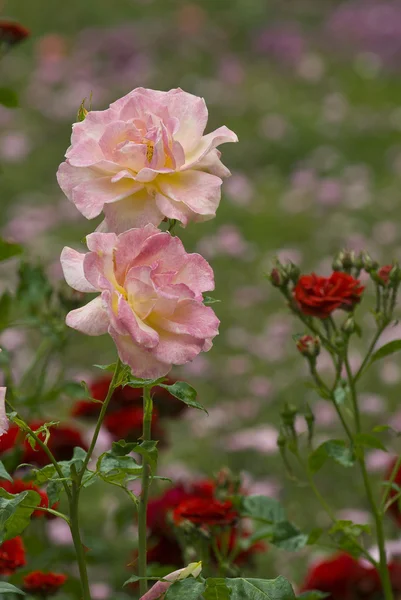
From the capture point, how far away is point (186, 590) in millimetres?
877

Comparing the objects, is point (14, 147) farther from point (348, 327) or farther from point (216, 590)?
point (216, 590)

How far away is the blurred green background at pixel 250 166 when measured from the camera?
2826 millimetres

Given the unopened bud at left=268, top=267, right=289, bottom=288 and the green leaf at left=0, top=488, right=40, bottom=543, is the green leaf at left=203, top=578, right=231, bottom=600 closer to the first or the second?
the green leaf at left=0, top=488, right=40, bottom=543

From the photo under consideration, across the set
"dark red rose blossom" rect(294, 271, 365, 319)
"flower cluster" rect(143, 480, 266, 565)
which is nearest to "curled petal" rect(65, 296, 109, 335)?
"dark red rose blossom" rect(294, 271, 365, 319)

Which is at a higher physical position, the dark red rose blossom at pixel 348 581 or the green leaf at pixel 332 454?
the green leaf at pixel 332 454

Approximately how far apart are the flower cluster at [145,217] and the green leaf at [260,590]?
216 mm

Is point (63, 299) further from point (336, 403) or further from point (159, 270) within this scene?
point (159, 270)

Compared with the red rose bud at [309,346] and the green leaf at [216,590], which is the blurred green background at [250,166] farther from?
the green leaf at [216,590]

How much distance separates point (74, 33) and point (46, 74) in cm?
120

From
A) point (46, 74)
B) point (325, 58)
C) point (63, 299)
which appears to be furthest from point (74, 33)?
point (63, 299)

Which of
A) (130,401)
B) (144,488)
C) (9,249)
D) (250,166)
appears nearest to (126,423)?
(130,401)

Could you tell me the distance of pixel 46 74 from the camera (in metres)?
7.09

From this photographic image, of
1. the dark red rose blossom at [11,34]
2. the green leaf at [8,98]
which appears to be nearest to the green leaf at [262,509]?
the green leaf at [8,98]

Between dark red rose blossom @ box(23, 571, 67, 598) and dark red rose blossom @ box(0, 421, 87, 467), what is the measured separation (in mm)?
325
